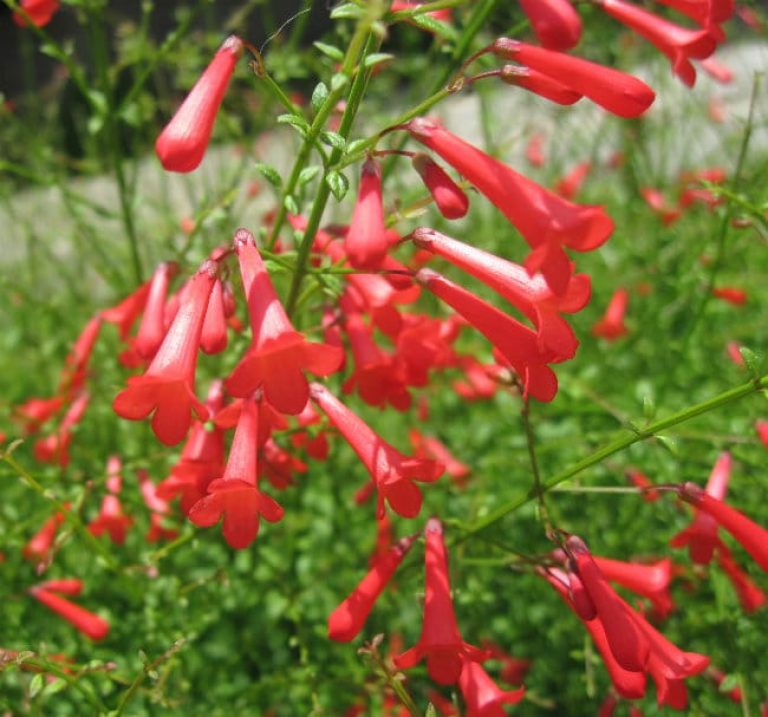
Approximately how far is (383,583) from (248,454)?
495 mm

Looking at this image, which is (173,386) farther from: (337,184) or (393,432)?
(393,432)

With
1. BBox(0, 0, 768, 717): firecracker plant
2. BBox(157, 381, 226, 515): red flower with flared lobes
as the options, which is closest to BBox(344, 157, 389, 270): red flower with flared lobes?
BBox(0, 0, 768, 717): firecracker plant

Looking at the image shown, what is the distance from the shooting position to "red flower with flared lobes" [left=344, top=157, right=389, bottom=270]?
5.08 ft

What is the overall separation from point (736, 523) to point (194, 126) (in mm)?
1391

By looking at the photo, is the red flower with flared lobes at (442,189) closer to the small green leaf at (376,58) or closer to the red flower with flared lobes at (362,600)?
the small green leaf at (376,58)

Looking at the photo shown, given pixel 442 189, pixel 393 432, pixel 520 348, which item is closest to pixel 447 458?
pixel 393 432

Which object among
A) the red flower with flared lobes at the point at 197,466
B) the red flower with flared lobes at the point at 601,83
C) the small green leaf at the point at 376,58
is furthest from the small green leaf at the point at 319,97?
the red flower with flared lobes at the point at 197,466

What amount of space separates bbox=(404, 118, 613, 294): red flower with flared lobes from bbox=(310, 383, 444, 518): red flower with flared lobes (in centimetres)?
53

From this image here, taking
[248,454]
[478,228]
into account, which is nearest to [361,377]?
[248,454]

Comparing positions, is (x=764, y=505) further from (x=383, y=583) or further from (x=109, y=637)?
(x=109, y=637)

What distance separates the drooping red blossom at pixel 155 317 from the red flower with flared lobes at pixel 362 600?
73 cm

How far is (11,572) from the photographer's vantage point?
292 centimetres

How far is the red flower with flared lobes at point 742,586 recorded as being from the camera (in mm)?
2377

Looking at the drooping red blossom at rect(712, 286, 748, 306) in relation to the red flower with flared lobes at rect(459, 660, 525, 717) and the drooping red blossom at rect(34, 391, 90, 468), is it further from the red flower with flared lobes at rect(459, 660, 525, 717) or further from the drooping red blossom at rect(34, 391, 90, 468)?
the drooping red blossom at rect(34, 391, 90, 468)
